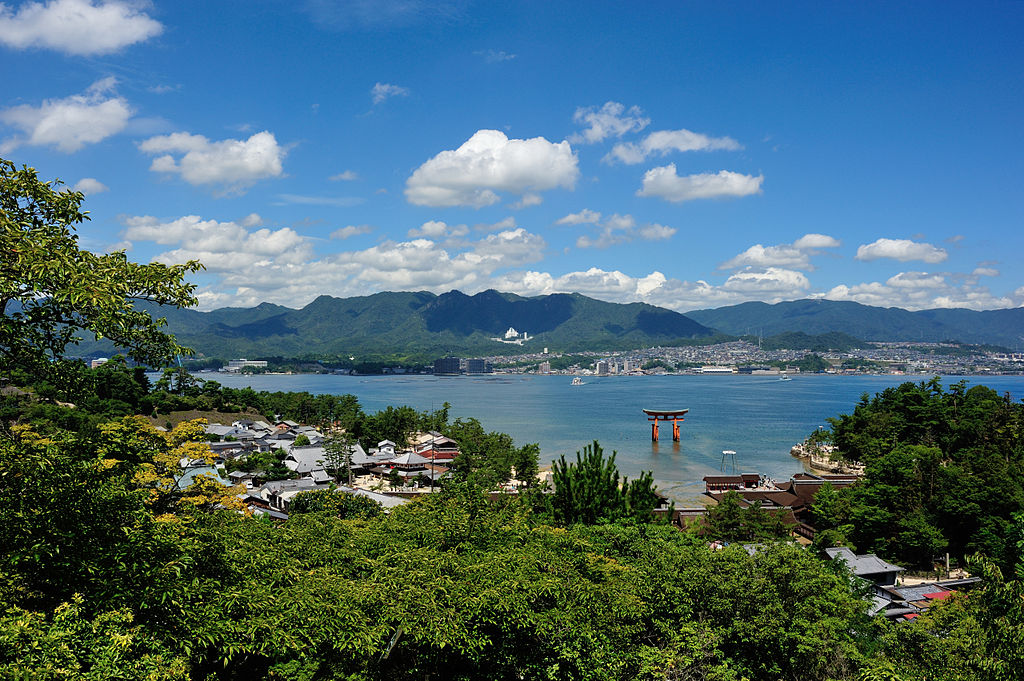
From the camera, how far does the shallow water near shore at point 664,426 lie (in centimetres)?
3048

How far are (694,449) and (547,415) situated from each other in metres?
17.8

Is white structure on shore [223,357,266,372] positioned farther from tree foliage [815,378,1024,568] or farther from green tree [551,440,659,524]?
tree foliage [815,378,1024,568]

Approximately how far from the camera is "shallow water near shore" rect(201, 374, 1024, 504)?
30.5 m

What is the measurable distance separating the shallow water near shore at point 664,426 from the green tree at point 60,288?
69.3 feet

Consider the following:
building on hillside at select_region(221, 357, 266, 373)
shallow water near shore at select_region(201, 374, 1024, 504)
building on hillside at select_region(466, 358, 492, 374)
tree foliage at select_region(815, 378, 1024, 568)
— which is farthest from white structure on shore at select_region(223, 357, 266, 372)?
tree foliage at select_region(815, 378, 1024, 568)

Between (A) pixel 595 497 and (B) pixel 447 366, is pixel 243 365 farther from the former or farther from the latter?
(A) pixel 595 497

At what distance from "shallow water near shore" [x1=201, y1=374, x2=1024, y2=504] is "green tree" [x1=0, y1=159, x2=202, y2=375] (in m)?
21.1

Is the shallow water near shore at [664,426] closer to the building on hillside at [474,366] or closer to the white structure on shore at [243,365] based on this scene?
the building on hillside at [474,366]

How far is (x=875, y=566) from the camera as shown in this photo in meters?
11.9

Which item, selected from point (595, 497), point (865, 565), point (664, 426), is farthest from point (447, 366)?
point (865, 565)

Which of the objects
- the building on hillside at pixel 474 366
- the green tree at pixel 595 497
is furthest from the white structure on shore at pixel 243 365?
the green tree at pixel 595 497

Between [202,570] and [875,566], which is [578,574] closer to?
[202,570]

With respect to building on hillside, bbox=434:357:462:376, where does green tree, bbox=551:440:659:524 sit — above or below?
above

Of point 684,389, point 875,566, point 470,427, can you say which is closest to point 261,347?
point 684,389
